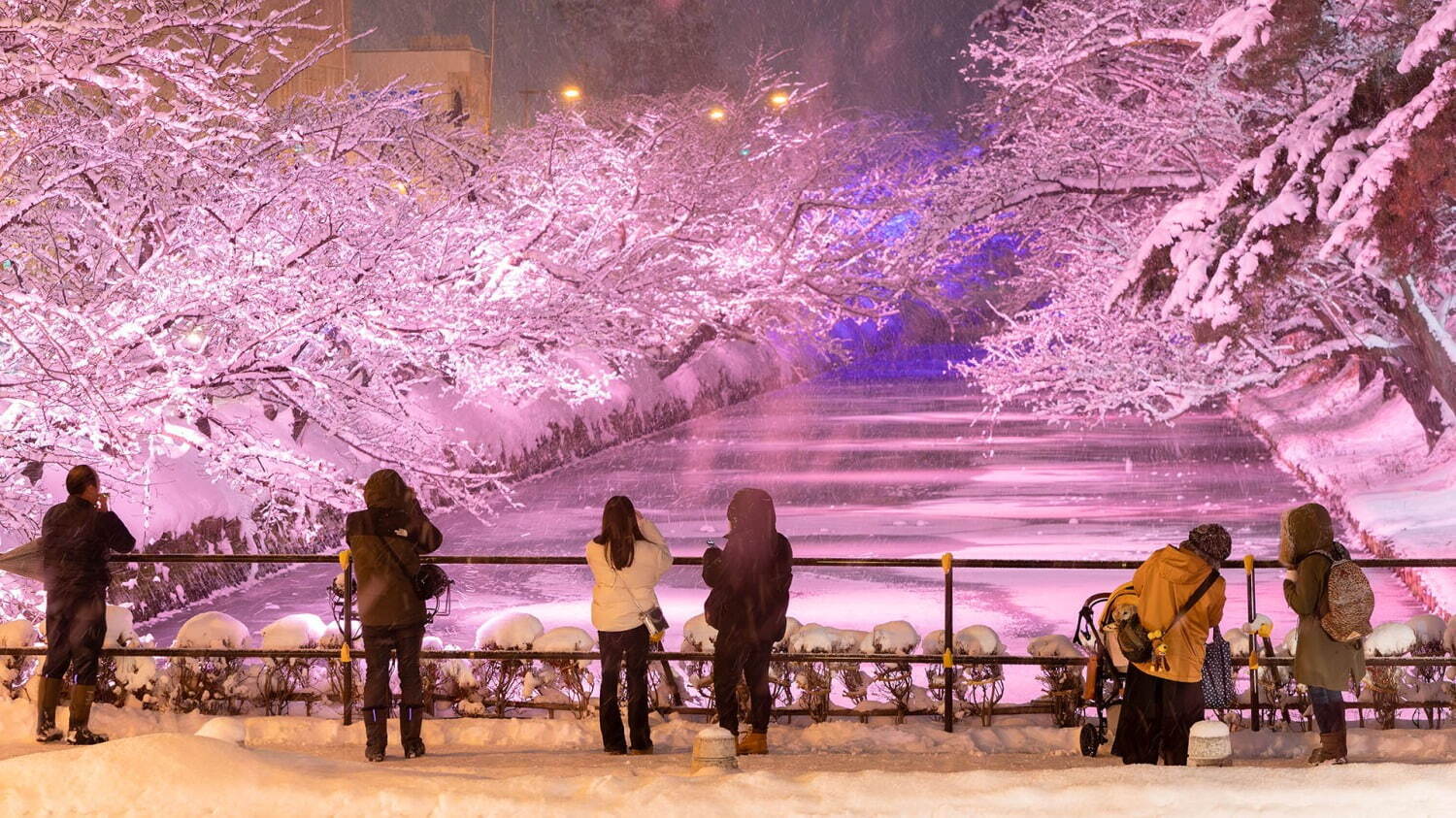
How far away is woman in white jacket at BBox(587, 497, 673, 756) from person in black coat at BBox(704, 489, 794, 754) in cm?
33

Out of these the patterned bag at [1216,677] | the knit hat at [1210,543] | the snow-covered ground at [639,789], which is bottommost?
the snow-covered ground at [639,789]

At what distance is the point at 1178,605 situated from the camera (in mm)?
7238

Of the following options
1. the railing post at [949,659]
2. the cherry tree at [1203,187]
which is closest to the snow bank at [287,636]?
the railing post at [949,659]

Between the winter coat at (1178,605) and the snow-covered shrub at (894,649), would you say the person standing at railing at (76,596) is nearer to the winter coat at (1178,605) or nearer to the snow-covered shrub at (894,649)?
the snow-covered shrub at (894,649)

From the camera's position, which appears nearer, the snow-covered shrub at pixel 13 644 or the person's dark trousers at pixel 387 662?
the person's dark trousers at pixel 387 662

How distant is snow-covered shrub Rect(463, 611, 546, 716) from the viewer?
9359 millimetres

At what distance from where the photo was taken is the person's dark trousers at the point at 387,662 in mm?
8117

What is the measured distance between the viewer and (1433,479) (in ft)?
74.6

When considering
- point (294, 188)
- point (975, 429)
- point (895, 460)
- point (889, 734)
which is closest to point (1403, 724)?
point (889, 734)

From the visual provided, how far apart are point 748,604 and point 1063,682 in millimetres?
1983

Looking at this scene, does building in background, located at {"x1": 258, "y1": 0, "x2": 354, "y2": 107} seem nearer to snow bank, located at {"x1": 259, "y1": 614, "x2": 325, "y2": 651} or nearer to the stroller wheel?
snow bank, located at {"x1": 259, "y1": 614, "x2": 325, "y2": 651}

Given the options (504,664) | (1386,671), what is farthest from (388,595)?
(1386,671)

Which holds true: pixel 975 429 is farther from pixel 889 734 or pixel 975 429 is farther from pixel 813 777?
pixel 813 777

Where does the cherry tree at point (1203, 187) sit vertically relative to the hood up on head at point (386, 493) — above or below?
above
